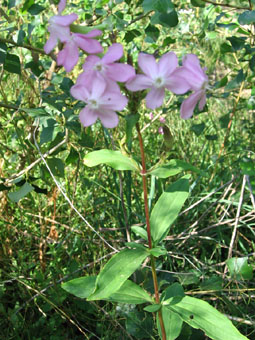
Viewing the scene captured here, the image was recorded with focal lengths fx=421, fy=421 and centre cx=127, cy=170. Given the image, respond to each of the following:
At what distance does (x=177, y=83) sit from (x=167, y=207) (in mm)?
462

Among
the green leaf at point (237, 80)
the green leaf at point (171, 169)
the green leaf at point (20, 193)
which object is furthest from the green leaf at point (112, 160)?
the green leaf at point (237, 80)

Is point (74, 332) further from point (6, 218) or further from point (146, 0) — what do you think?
point (146, 0)

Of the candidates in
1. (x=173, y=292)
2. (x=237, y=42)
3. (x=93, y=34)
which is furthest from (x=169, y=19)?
(x=173, y=292)

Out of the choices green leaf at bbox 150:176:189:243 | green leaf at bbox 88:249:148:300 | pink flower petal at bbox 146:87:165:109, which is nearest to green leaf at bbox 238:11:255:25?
green leaf at bbox 150:176:189:243

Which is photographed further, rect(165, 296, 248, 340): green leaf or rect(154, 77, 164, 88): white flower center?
rect(165, 296, 248, 340): green leaf

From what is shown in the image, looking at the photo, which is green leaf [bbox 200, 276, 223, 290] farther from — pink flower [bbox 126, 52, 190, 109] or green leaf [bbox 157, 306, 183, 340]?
pink flower [bbox 126, 52, 190, 109]

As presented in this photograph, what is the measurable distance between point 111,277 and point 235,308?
1.73 ft

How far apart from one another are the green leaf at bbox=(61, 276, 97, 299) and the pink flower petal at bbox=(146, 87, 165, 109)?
21.6 inches

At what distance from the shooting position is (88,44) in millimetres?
683

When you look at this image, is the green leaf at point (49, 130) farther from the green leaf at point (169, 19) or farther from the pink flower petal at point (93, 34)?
the pink flower petal at point (93, 34)

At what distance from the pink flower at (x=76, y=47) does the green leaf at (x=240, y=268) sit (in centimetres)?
85

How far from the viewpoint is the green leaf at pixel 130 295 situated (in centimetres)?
104

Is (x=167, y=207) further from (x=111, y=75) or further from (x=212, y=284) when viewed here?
(x=111, y=75)

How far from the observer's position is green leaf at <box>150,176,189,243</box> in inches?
42.3
